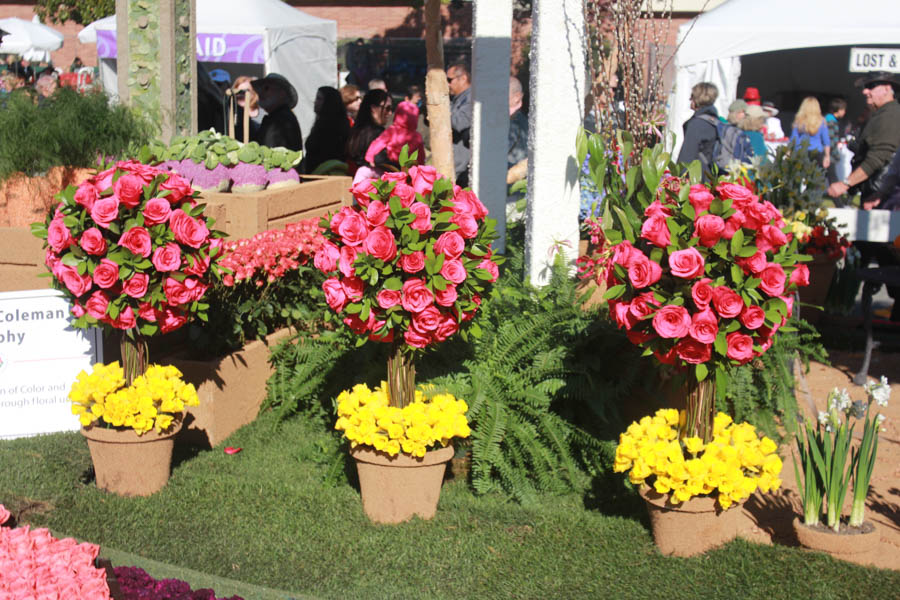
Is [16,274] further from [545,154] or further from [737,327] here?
[737,327]

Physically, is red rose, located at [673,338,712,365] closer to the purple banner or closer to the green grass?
the green grass

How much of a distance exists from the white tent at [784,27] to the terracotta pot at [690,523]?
4684 mm

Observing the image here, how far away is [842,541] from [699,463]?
666mm

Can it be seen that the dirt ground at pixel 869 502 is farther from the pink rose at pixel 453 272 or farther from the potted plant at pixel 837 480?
the pink rose at pixel 453 272

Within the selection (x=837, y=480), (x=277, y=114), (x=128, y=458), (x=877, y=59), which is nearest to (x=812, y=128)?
(x=877, y=59)

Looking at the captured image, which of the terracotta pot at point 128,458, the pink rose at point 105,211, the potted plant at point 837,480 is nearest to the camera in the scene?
the potted plant at point 837,480

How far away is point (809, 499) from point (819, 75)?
19750mm

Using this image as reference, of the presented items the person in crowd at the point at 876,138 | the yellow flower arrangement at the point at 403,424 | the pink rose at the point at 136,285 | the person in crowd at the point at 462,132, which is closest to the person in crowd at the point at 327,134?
the person in crowd at the point at 462,132

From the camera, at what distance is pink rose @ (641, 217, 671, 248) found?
3.45 m

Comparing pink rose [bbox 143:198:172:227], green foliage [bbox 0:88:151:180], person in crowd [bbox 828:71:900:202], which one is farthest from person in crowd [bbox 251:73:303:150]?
person in crowd [bbox 828:71:900:202]

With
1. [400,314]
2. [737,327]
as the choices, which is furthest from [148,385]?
[737,327]

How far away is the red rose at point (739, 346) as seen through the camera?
11.3ft

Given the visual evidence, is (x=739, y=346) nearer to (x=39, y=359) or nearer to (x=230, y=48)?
(x=39, y=359)

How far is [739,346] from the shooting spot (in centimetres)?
346
